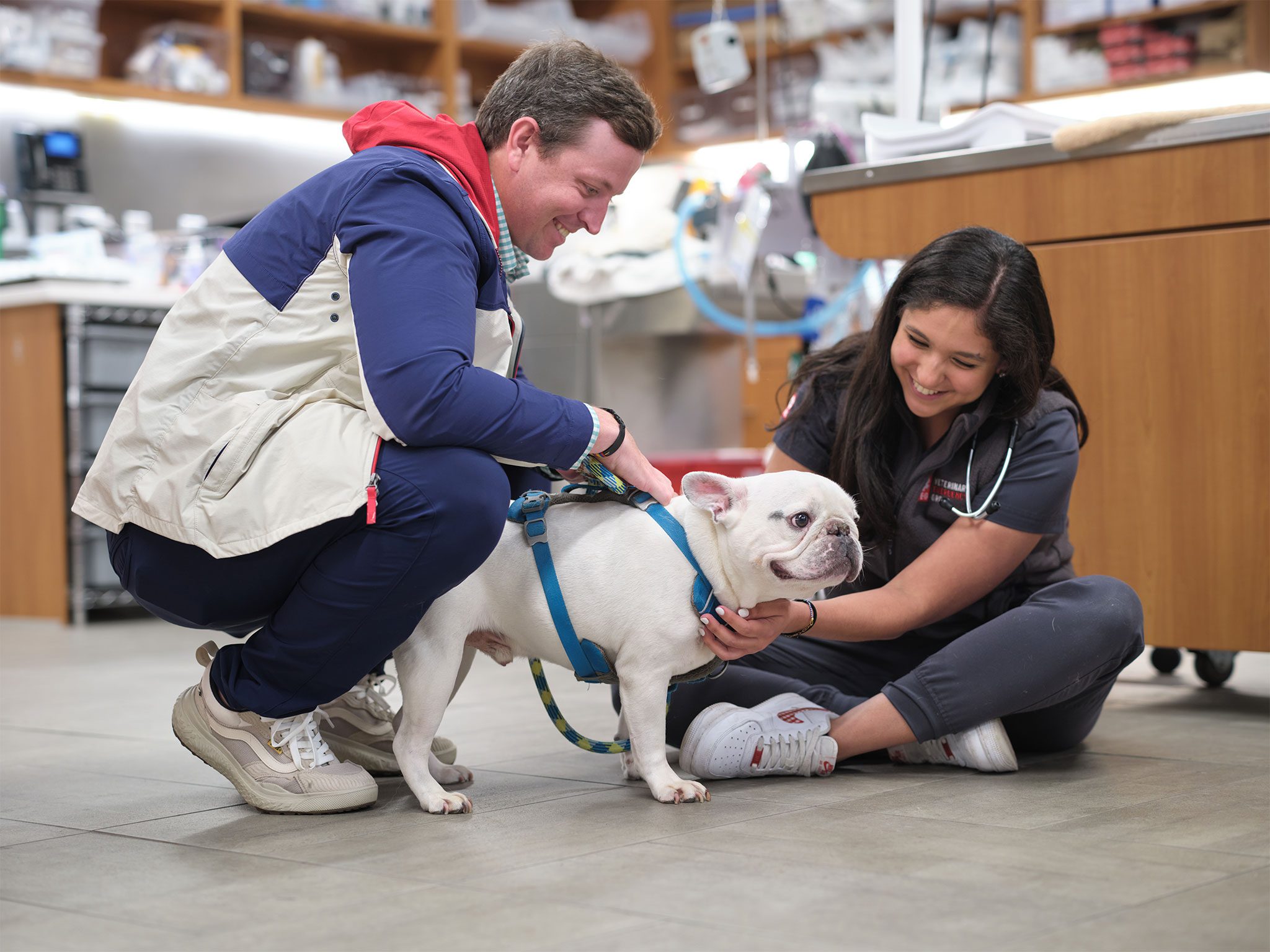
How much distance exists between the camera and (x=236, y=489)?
150 centimetres

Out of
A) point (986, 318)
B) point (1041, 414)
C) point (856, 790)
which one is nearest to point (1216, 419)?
point (1041, 414)

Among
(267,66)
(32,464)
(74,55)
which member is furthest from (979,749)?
(267,66)

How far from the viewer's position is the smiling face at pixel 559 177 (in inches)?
63.2

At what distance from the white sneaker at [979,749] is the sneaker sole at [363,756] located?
694 mm

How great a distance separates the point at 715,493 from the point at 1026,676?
491 millimetres

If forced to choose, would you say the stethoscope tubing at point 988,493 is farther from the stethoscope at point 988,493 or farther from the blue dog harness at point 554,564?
the blue dog harness at point 554,564

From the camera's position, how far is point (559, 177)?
5.30 ft

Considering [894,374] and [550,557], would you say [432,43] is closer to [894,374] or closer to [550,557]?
[894,374]

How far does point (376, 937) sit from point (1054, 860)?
2.06 ft

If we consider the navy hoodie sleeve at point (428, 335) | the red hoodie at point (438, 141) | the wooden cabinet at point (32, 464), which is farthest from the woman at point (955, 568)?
the wooden cabinet at point (32, 464)

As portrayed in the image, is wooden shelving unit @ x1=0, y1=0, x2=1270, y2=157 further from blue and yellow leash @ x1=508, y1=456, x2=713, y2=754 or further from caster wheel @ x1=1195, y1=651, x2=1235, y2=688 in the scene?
blue and yellow leash @ x1=508, y1=456, x2=713, y2=754

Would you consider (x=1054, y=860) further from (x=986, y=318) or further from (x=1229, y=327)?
(x=1229, y=327)

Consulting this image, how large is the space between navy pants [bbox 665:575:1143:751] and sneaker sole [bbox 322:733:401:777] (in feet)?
1.34

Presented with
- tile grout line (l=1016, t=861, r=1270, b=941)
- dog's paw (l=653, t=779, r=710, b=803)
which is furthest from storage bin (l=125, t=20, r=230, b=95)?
tile grout line (l=1016, t=861, r=1270, b=941)
